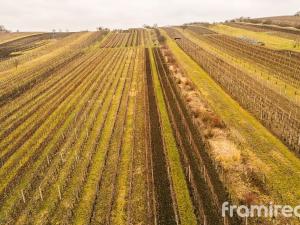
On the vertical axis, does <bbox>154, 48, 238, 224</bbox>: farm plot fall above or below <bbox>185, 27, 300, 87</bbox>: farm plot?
below

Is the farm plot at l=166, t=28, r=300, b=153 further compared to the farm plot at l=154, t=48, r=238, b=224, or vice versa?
the farm plot at l=166, t=28, r=300, b=153

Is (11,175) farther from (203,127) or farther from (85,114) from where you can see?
(203,127)

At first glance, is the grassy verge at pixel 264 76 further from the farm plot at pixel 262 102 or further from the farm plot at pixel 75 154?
the farm plot at pixel 75 154

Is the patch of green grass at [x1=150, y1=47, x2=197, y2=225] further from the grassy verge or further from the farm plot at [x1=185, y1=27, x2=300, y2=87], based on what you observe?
the farm plot at [x1=185, y1=27, x2=300, y2=87]

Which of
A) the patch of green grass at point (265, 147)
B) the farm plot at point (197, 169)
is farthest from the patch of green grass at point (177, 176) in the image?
the patch of green grass at point (265, 147)

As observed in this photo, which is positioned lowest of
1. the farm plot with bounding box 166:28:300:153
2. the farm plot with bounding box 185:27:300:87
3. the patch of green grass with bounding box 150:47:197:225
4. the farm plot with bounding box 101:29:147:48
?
the patch of green grass with bounding box 150:47:197:225

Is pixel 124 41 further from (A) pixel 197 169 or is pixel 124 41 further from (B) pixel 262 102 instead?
(A) pixel 197 169

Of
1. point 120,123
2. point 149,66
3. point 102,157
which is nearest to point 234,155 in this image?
point 102,157

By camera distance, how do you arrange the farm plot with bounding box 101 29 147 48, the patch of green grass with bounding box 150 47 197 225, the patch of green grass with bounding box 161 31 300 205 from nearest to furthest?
the patch of green grass with bounding box 150 47 197 225, the patch of green grass with bounding box 161 31 300 205, the farm plot with bounding box 101 29 147 48

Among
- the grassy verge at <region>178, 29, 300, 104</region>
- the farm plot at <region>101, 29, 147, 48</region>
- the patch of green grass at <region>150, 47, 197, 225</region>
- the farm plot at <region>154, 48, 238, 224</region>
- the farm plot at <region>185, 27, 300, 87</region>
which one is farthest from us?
the farm plot at <region>101, 29, 147, 48</region>

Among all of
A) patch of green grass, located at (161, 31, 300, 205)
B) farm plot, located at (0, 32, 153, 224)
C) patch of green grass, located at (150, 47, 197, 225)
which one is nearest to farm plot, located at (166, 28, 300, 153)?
patch of green grass, located at (161, 31, 300, 205)
